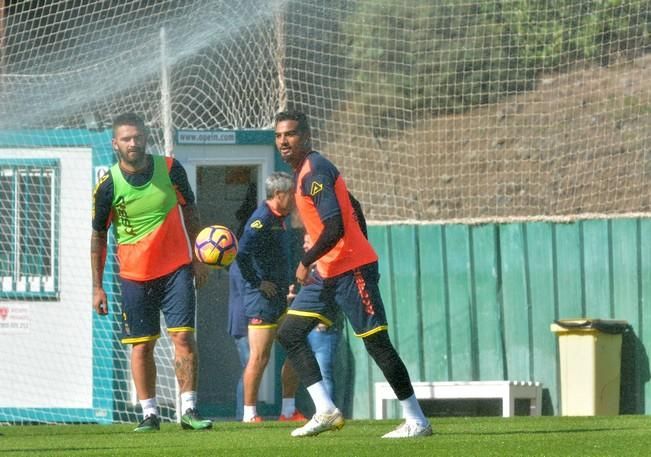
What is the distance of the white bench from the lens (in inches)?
595

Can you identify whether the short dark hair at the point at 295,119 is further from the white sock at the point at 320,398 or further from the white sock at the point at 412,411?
the white sock at the point at 412,411

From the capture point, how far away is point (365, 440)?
33.2ft

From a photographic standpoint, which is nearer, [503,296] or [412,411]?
[412,411]

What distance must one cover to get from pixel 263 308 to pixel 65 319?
119 inches

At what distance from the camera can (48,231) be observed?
16.4 m

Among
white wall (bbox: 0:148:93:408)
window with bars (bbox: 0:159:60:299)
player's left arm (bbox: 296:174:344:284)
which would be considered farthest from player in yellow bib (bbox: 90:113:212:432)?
window with bars (bbox: 0:159:60:299)

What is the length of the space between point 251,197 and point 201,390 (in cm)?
232

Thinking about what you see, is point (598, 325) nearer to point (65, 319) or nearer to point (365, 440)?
point (365, 440)

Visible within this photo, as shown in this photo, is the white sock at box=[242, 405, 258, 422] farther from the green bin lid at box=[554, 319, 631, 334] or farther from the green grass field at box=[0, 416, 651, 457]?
the green bin lid at box=[554, 319, 631, 334]

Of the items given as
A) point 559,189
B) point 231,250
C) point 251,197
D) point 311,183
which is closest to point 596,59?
point 559,189

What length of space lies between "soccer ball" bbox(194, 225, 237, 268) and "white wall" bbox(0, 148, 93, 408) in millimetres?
4291

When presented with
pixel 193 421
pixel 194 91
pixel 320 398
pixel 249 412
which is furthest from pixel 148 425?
pixel 194 91

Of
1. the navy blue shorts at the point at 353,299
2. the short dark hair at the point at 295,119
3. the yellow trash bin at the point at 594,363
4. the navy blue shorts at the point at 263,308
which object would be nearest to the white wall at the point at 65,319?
the navy blue shorts at the point at 263,308

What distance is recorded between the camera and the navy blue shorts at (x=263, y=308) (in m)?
14.2
